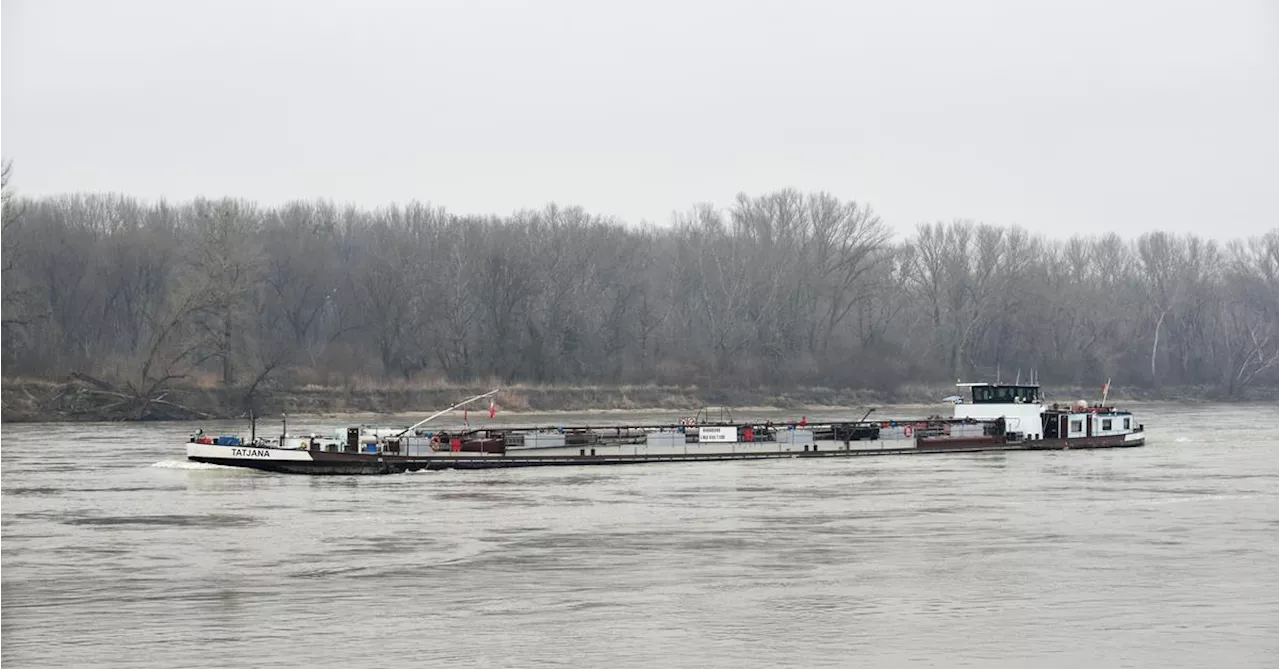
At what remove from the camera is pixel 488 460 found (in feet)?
219

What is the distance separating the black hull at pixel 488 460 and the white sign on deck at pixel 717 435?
1122 millimetres

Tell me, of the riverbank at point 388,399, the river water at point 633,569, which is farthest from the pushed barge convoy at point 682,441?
the riverbank at point 388,399

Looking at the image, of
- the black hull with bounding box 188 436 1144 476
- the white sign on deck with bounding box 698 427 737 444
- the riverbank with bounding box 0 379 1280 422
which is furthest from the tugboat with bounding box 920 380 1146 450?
the riverbank with bounding box 0 379 1280 422

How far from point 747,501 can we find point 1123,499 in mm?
12947

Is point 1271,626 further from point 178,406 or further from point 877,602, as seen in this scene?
point 178,406

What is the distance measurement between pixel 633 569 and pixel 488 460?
102 feet

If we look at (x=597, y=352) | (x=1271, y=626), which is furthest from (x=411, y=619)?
(x=597, y=352)

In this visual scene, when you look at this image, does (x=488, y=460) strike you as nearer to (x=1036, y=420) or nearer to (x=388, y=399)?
(x=1036, y=420)

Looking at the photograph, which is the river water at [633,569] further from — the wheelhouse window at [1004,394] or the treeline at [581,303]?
the treeline at [581,303]

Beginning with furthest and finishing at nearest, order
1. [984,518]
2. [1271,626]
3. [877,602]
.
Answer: [984,518] → [877,602] → [1271,626]

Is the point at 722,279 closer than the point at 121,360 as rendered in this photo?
No

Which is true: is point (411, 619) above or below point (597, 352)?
below

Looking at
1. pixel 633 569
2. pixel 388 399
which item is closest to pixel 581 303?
pixel 388 399

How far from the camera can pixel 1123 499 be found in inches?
2101
